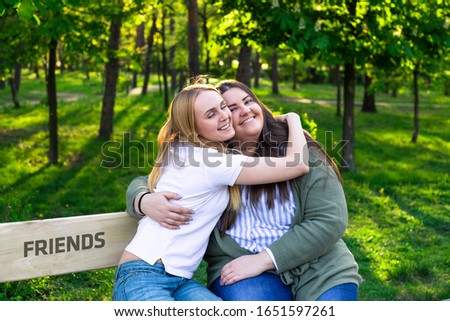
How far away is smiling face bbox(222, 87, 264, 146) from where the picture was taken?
3.07 m

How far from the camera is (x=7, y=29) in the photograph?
9500 mm

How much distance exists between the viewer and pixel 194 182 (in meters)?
2.87

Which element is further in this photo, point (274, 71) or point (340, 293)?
point (274, 71)

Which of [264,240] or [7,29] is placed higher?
[7,29]

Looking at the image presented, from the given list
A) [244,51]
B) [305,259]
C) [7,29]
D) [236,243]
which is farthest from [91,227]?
[244,51]

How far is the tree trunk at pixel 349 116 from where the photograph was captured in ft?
33.8

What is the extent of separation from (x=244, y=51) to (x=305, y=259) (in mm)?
10511

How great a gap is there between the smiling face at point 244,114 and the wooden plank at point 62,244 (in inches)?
28.1

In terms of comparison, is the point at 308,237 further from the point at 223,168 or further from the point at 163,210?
the point at 163,210

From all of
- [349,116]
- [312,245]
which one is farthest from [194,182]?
[349,116]

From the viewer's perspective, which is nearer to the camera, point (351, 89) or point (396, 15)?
point (396, 15)

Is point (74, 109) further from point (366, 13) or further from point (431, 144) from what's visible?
point (366, 13)

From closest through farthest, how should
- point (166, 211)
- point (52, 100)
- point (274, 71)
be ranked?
1. point (166, 211)
2. point (52, 100)
3. point (274, 71)

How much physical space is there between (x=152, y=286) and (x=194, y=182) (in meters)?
0.48
